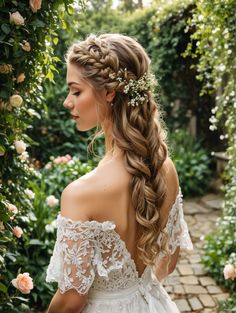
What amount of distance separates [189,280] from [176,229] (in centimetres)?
247

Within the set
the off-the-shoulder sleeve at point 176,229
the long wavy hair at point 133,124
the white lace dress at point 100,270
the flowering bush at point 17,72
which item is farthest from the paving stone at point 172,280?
the long wavy hair at point 133,124

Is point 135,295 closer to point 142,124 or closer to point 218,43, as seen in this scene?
point 142,124

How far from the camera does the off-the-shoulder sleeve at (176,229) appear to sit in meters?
1.77

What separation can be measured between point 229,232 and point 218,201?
2407mm

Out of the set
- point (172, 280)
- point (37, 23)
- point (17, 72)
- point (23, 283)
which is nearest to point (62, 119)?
point (172, 280)

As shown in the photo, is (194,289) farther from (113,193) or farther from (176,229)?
(113,193)

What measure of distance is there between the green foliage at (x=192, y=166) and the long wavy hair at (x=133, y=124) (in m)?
5.35

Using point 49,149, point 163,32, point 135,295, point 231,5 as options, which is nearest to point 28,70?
point 135,295

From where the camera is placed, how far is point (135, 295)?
5.53ft

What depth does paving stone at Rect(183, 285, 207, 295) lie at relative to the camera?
388 cm

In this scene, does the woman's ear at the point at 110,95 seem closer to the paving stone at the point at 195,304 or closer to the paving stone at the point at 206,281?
the paving stone at the point at 195,304

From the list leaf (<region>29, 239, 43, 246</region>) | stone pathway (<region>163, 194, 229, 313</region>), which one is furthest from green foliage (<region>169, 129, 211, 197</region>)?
leaf (<region>29, 239, 43, 246</region>)

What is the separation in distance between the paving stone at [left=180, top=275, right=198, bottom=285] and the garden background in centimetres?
18

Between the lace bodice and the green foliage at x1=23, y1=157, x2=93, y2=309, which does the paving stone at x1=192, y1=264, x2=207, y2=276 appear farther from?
the lace bodice
